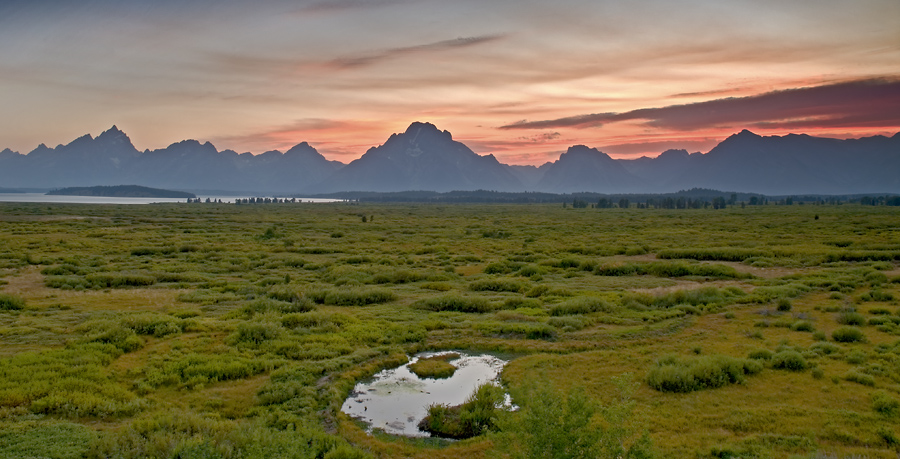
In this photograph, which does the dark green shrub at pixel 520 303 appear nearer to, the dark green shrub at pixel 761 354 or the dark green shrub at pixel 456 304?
the dark green shrub at pixel 456 304

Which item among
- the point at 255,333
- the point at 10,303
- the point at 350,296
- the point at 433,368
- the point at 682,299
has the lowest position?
the point at 433,368

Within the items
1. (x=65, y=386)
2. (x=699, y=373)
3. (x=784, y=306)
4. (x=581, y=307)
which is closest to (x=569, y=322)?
(x=581, y=307)

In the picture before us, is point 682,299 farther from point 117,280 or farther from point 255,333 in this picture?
point 117,280

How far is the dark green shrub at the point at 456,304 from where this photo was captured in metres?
23.3

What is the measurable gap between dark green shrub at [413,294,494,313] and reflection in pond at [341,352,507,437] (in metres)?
6.79

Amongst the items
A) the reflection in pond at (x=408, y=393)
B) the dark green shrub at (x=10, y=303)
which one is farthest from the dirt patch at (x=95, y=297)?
the reflection in pond at (x=408, y=393)

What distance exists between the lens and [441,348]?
58.0ft

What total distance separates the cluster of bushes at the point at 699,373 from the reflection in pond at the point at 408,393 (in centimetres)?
443

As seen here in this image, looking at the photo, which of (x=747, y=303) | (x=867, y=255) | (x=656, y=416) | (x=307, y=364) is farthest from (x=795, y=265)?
(x=307, y=364)

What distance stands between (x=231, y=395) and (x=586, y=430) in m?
8.92

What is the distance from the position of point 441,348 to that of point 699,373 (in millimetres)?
8051

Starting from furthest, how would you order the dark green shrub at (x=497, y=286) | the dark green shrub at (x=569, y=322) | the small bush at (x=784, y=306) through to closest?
the dark green shrub at (x=497, y=286) → the small bush at (x=784, y=306) → the dark green shrub at (x=569, y=322)

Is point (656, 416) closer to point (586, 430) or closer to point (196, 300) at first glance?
point (586, 430)

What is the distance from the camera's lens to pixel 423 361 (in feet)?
52.5
